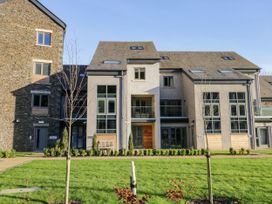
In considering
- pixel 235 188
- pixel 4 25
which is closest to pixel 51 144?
pixel 4 25

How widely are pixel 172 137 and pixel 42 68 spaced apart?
16.2 m

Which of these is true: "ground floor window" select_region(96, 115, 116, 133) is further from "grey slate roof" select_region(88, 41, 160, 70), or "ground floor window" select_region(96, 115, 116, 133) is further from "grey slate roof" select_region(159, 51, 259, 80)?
"grey slate roof" select_region(159, 51, 259, 80)

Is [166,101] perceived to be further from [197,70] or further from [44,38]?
[44,38]

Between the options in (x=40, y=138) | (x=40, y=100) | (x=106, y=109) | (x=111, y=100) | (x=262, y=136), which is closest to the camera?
(x=106, y=109)

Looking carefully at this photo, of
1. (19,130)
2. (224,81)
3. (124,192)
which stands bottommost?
(124,192)

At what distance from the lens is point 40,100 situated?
26.3 metres

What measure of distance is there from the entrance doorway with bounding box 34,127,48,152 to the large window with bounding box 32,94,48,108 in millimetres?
2458

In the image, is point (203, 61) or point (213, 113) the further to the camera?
point (203, 61)

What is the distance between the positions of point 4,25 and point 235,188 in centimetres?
2686

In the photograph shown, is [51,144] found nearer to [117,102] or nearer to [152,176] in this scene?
[117,102]

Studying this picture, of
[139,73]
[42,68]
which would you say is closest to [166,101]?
[139,73]

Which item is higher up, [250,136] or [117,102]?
[117,102]

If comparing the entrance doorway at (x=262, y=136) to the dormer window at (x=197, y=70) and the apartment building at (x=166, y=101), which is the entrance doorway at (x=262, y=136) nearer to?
the apartment building at (x=166, y=101)

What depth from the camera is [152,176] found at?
33.6 ft
